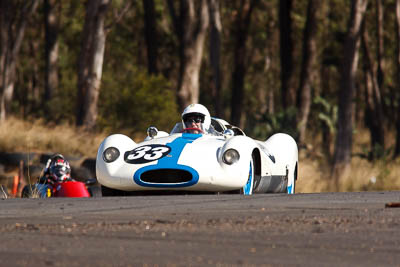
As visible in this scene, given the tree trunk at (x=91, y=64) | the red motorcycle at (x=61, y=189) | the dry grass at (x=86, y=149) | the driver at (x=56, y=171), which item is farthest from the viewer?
the tree trunk at (x=91, y=64)

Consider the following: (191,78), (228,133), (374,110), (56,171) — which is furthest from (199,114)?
(374,110)

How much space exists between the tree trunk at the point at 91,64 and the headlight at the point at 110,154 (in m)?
15.8

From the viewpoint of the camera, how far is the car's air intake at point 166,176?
1095 centimetres

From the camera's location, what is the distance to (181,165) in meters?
10.9

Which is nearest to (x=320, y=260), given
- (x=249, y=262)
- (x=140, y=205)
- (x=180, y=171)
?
(x=249, y=262)

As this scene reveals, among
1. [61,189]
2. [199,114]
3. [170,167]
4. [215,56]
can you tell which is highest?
[215,56]

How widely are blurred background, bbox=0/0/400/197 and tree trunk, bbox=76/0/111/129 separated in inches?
1.1

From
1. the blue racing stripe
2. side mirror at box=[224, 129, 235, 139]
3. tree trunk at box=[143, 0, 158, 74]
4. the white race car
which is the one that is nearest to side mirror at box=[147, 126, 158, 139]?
the white race car

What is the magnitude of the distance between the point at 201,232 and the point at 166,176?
15.0 ft

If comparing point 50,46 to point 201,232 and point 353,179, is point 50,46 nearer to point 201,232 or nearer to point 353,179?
point 353,179

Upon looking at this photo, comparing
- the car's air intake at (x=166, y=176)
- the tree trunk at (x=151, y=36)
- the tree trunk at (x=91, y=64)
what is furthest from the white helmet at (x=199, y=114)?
the tree trunk at (x=151, y=36)

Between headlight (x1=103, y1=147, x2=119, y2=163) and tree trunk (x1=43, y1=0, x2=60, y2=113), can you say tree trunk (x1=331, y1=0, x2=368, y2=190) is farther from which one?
tree trunk (x1=43, y1=0, x2=60, y2=113)

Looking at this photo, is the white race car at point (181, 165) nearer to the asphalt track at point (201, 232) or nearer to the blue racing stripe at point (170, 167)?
the blue racing stripe at point (170, 167)

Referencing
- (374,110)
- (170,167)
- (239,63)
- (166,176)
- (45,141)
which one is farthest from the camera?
(239,63)
